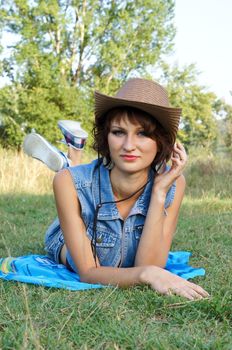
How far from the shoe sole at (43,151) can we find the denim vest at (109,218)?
162 centimetres

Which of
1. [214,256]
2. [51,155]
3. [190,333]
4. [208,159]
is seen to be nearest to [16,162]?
[208,159]

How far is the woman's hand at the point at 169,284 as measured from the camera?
98.7 inches

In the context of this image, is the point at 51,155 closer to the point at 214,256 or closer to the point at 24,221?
the point at 24,221

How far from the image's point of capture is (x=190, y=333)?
6.90 ft

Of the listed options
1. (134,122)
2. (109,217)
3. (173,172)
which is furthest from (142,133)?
(109,217)

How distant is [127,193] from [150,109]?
1.99 ft

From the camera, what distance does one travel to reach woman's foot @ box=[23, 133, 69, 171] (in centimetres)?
470

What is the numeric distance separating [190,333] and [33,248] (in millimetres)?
2327

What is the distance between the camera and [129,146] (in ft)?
8.89

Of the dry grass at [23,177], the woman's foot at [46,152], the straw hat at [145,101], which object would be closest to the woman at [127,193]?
the straw hat at [145,101]

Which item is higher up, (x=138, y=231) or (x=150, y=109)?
(x=150, y=109)

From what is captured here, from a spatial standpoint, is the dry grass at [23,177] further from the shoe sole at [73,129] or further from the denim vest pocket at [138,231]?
the denim vest pocket at [138,231]

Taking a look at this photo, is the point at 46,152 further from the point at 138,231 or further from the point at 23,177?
the point at 23,177

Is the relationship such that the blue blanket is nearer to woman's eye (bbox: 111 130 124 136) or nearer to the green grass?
the green grass
